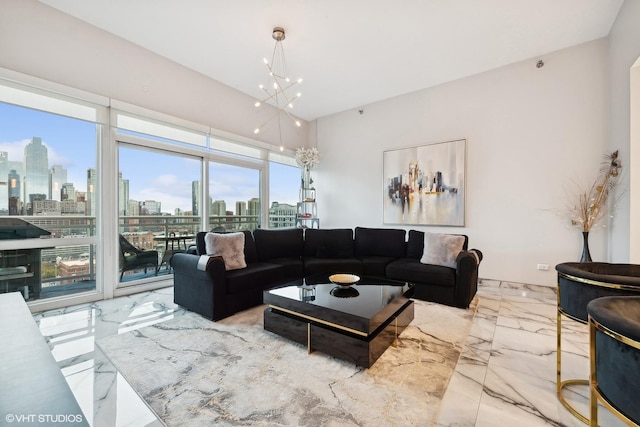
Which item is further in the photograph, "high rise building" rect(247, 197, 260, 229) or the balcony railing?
"high rise building" rect(247, 197, 260, 229)

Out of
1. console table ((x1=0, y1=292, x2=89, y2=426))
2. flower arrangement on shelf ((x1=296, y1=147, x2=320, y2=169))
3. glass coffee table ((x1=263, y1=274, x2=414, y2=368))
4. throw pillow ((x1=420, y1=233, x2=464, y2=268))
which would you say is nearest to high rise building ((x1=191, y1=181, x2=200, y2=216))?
flower arrangement on shelf ((x1=296, y1=147, x2=320, y2=169))

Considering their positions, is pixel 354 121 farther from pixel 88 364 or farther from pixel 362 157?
pixel 88 364

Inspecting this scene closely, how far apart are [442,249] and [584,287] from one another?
2.04m

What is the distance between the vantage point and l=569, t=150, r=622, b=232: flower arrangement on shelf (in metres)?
3.10

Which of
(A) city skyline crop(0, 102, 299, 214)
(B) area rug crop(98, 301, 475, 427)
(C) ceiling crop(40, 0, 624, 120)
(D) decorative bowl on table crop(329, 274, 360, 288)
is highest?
(C) ceiling crop(40, 0, 624, 120)

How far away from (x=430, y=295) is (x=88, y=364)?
3.30 m

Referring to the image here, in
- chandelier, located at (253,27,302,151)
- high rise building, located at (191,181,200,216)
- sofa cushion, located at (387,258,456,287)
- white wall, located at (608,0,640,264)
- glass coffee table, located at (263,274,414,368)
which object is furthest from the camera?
high rise building, located at (191,181,200,216)

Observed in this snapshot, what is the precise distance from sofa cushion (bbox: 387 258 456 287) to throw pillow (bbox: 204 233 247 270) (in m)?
1.93

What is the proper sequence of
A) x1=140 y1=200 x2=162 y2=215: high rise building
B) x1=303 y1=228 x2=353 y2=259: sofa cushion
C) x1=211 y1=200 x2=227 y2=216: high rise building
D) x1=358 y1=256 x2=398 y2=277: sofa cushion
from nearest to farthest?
1. x1=358 y1=256 x2=398 y2=277: sofa cushion
2. x1=140 y1=200 x2=162 y2=215: high rise building
3. x1=303 y1=228 x2=353 y2=259: sofa cushion
4. x1=211 y1=200 x2=227 y2=216: high rise building

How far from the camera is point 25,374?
3.12 ft

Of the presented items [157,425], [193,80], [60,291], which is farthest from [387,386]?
[193,80]

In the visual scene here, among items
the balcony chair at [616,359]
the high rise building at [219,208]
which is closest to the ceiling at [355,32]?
the high rise building at [219,208]

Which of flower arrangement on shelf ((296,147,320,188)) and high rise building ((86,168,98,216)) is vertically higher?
flower arrangement on shelf ((296,147,320,188))

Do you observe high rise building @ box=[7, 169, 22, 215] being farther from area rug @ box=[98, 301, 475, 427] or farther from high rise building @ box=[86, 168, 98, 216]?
area rug @ box=[98, 301, 475, 427]
